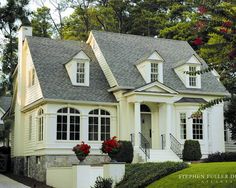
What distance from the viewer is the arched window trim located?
24969 mm

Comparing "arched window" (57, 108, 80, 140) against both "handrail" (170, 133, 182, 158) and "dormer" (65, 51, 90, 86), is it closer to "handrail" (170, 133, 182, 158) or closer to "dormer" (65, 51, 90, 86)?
"dormer" (65, 51, 90, 86)

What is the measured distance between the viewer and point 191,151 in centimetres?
2534

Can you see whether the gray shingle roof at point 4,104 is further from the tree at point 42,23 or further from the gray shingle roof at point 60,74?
the gray shingle roof at point 60,74

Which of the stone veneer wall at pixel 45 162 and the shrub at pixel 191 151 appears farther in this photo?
the shrub at pixel 191 151

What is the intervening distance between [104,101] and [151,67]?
152 inches

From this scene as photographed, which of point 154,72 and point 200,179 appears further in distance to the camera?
point 154,72

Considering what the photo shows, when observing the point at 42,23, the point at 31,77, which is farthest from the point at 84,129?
the point at 42,23

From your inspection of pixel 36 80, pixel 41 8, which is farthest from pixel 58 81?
pixel 41 8

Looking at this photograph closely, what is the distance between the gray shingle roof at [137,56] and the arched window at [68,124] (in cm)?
327

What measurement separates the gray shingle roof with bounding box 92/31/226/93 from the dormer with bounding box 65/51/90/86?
5.00ft

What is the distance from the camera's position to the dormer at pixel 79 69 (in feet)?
87.5

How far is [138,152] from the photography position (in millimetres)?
25078

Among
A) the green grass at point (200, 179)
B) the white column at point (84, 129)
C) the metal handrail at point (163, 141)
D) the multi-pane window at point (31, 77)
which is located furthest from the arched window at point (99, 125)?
the green grass at point (200, 179)

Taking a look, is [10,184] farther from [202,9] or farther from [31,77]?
[202,9]
